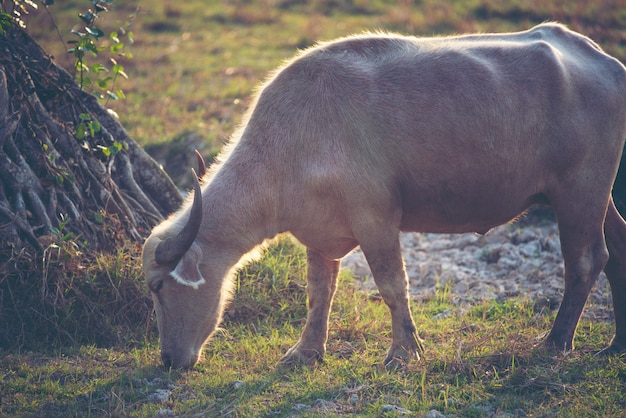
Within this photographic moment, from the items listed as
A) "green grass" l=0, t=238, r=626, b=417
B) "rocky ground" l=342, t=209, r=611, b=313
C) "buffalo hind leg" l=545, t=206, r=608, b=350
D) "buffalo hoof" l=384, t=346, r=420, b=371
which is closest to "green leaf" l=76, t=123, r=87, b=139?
"green grass" l=0, t=238, r=626, b=417

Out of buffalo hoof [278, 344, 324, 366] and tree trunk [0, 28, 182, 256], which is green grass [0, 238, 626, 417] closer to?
buffalo hoof [278, 344, 324, 366]

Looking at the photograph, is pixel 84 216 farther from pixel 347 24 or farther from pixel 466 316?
pixel 347 24

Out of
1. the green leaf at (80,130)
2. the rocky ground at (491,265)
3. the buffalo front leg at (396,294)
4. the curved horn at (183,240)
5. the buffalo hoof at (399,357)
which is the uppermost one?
the green leaf at (80,130)

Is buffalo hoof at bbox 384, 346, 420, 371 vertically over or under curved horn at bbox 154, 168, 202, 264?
under

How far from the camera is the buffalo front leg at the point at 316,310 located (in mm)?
5191

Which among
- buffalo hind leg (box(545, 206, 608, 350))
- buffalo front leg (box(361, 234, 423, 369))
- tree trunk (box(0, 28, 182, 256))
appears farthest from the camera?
tree trunk (box(0, 28, 182, 256))

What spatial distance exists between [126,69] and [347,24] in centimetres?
438

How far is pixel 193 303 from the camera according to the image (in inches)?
191

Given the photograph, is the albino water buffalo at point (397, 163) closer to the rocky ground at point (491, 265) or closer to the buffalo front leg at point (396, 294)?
the buffalo front leg at point (396, 294)

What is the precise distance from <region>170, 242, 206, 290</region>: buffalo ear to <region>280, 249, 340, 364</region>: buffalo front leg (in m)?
0.93

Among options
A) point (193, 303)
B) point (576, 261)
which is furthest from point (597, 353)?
point (193, 303)

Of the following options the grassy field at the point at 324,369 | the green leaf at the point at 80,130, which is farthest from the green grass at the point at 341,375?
the green leaf at the point at 80,130

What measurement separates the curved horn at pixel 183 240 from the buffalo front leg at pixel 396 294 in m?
1.11

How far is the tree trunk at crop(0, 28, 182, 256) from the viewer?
567 cm
